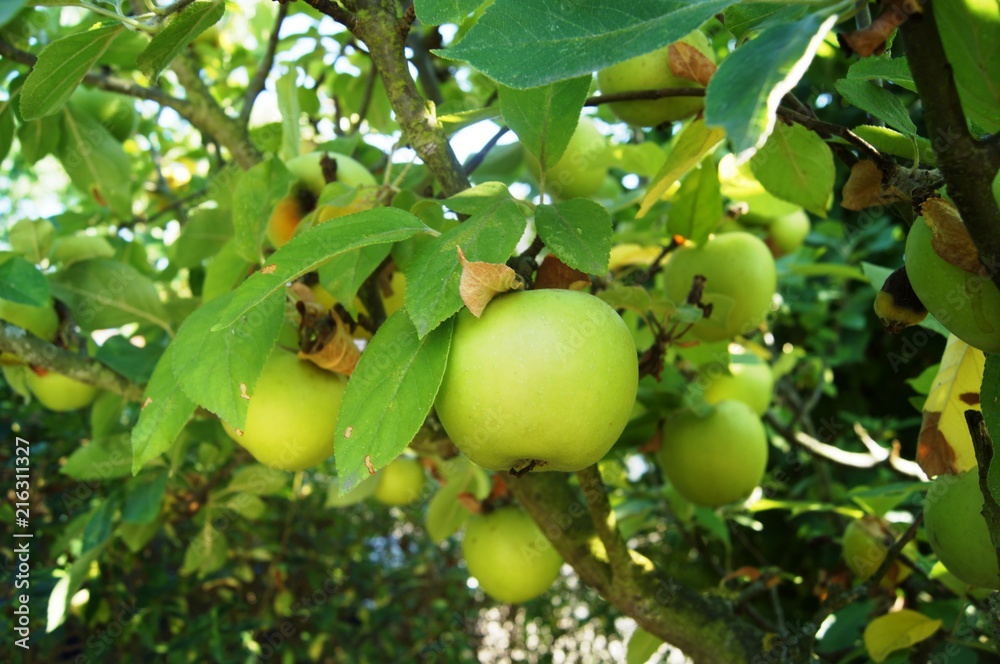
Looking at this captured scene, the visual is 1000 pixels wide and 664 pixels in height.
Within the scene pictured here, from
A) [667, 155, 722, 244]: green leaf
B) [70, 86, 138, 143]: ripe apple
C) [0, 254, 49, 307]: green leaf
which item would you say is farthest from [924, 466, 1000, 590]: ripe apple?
[70, 86, 138, 143]: ripe apple

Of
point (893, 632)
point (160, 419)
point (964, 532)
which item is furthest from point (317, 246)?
point (893, 632)

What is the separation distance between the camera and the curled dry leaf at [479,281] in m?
0.72

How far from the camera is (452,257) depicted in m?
0.75

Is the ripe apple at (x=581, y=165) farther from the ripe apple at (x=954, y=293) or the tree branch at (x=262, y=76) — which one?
the ripe apple at (x=954, y=293)

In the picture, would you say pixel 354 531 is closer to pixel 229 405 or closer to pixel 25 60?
pixel 25 60

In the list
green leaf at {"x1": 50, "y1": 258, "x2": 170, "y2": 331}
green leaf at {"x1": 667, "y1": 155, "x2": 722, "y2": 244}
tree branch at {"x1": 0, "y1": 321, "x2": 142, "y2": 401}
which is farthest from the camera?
green leaf at {"x1": 50, "y1": 258, "x2": 170, "y2": 331}

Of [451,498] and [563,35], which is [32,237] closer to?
[451,498]

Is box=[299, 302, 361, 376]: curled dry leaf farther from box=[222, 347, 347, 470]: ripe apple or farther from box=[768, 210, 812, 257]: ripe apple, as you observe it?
box=[768, 210, 812, 257]: ripe apple

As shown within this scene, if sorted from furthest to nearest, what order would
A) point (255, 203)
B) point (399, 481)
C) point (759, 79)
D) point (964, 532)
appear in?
point (399, 481) → point (255, 203) → point (964, 532) → point (759, 79)

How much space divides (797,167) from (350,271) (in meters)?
0.64

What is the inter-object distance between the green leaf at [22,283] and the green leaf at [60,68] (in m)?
0.36

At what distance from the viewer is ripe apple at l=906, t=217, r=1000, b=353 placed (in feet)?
2.10

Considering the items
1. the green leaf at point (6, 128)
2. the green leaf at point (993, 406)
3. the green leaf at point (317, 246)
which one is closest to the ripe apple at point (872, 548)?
the green leaf at point (993, 406)

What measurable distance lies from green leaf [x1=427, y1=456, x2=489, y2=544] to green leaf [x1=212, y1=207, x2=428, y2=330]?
3.07 feet
